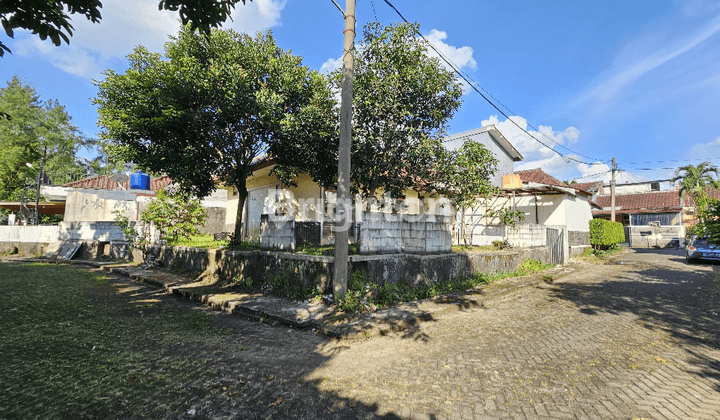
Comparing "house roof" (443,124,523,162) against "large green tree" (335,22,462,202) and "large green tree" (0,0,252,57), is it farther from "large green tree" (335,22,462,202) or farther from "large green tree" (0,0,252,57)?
"large green tree" (0,0,252,57)

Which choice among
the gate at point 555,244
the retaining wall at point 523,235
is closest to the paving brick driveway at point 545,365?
the retaining wall at point 523,235

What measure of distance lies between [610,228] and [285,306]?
20749 mm

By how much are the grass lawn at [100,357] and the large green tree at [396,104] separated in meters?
5.16

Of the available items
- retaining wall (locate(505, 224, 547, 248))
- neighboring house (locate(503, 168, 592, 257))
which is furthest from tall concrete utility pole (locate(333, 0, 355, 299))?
neighboring house (locate(503, 168, 592, 257))

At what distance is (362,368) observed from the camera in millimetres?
3895

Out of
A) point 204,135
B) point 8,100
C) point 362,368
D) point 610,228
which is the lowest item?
point 362,368

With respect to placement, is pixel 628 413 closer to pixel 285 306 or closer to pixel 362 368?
pixel 362 368

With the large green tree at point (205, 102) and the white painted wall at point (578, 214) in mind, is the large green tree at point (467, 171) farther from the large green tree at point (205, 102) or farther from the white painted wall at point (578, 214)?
the white painted wall at point (578, 214)

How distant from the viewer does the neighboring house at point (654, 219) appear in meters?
25.7

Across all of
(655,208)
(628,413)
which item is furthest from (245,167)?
(655,208)

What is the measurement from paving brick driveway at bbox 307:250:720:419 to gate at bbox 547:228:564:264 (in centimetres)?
680

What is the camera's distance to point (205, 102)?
8.41m

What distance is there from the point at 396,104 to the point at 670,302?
7595 mm

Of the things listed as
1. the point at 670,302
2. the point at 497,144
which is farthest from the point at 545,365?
the point at 497,144
